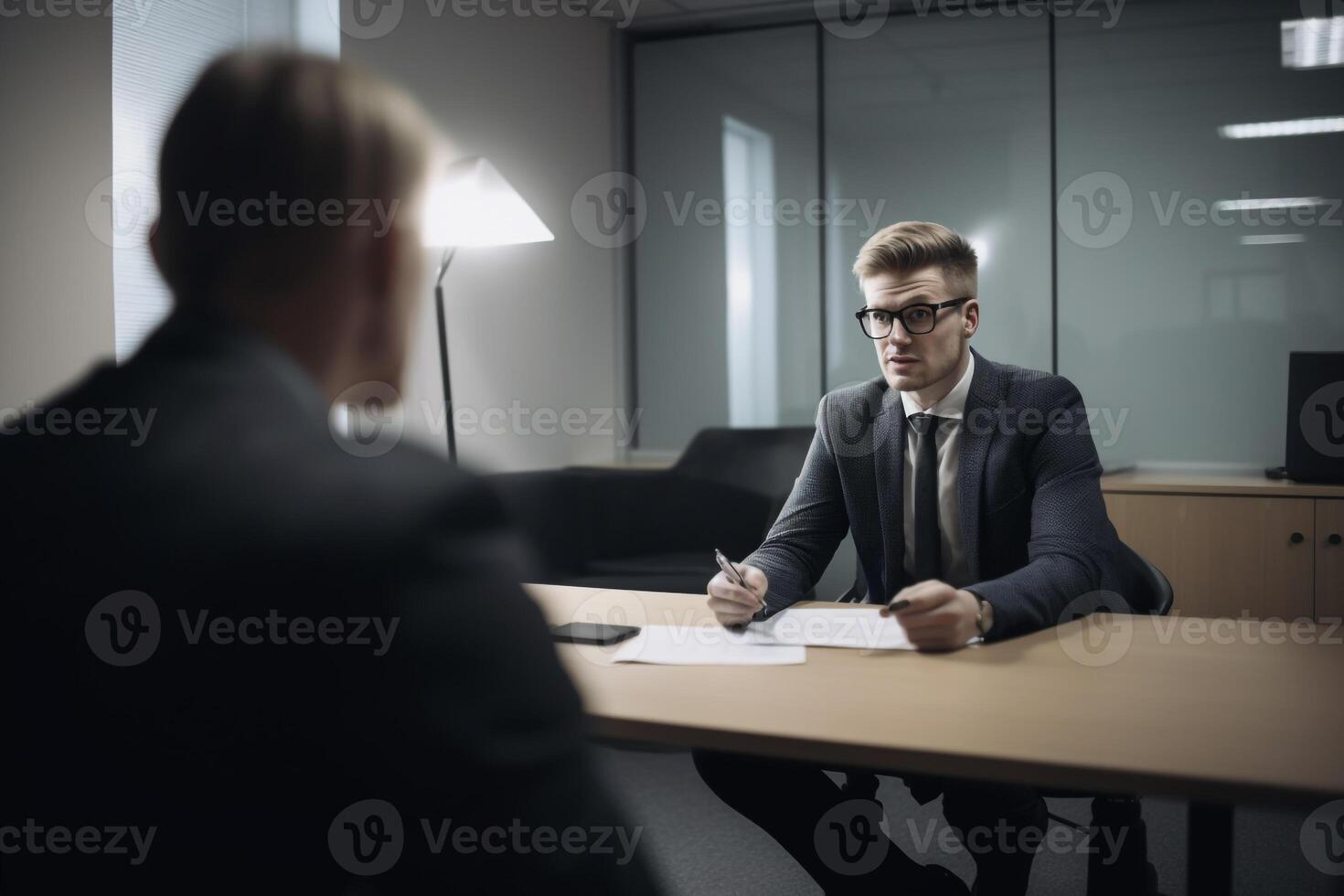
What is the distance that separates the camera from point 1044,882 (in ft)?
8.09

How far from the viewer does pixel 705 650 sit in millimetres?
1582

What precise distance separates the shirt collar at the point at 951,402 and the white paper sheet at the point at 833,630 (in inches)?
17.8

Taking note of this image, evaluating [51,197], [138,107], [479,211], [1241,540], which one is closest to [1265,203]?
[1241,540]

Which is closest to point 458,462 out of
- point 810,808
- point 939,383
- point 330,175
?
point 330,175

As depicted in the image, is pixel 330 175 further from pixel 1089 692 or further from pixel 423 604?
pixel 1089 692

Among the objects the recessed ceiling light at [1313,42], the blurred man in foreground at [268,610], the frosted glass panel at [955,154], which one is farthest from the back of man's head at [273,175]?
the recessed ceiling light at [1313,42]

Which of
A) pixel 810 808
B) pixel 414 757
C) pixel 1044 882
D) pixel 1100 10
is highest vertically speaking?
pixel 1100 10

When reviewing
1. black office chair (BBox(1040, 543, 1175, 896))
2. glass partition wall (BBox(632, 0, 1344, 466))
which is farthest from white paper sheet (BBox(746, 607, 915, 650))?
glass partition wall (BBox(632, 0, 1344, 466))

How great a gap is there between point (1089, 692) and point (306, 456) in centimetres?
106

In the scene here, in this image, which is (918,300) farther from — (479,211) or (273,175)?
(273,175)

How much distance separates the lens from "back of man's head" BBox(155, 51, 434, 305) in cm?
75

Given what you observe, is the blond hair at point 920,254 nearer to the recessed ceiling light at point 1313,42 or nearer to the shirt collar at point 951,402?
the shirt collar at point 951,402

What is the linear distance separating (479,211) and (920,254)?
4.57 ft

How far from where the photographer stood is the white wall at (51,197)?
7.61 feet
